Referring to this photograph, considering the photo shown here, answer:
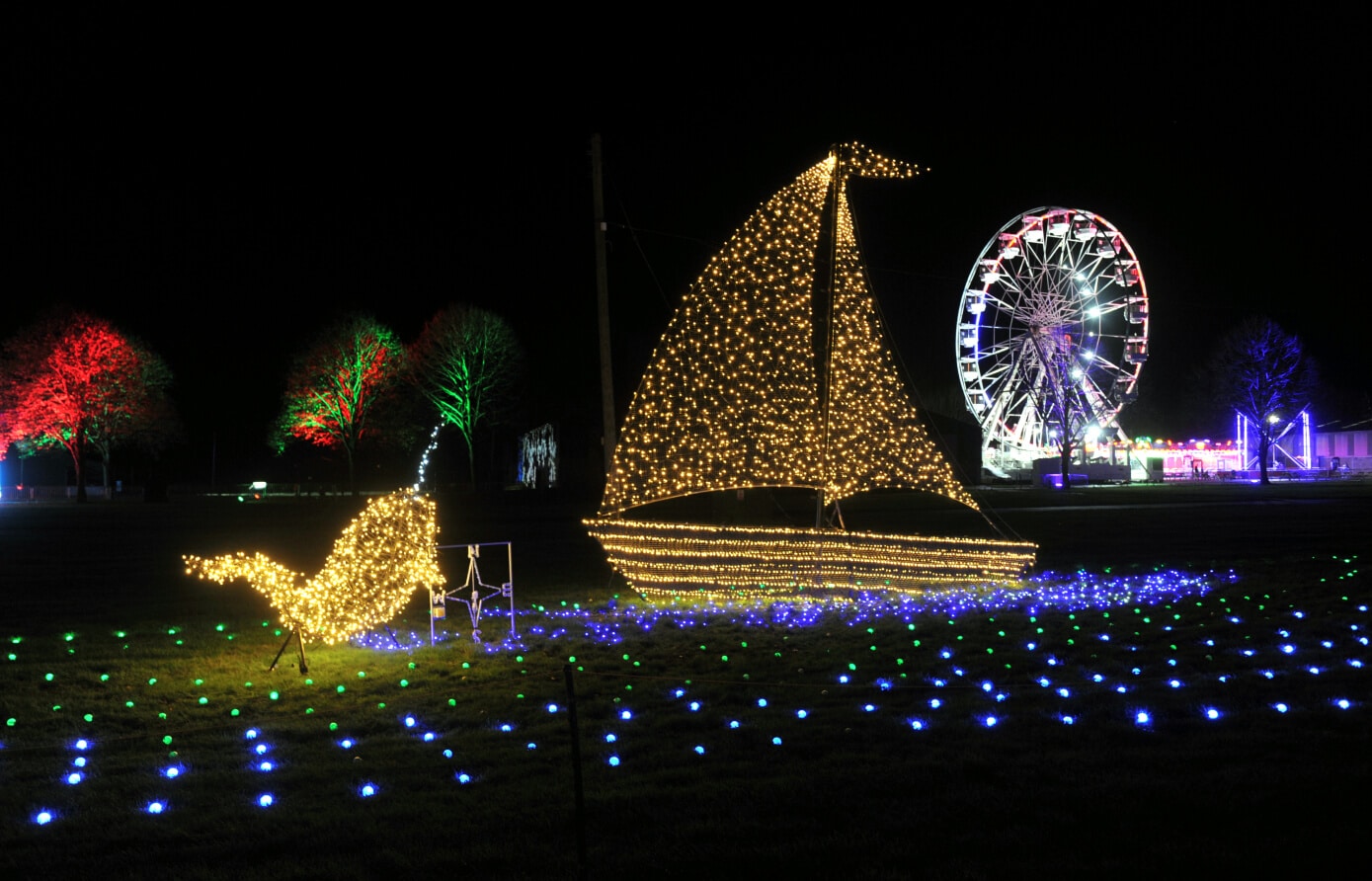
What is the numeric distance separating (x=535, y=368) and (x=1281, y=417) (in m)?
43.6

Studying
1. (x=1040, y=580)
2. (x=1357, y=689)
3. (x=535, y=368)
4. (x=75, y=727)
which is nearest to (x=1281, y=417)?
(x=535, y=368)

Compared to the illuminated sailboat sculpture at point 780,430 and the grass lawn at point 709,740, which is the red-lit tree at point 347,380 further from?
the illuminated sailboat sculpture at point 780,430

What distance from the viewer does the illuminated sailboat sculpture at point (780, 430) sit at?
1184 cm

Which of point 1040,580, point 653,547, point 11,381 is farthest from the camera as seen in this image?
point 11,381

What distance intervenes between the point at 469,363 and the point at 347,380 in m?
5.67

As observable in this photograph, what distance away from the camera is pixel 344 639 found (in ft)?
29.2

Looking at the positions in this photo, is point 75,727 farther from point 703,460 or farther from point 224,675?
point 703,460

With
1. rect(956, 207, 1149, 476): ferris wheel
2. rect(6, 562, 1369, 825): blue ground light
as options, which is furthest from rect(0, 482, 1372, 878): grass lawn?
rect(956, 207, 1149, 476): ferris wheel

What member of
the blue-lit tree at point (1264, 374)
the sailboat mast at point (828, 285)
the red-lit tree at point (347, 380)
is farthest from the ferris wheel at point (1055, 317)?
the sailboat mast at point (828, 285)

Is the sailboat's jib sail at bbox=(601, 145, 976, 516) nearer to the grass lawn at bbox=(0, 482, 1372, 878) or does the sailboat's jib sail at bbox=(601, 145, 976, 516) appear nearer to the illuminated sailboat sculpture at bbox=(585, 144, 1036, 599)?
the illuminated sailboat sculpture at bbox=(585, 144, 1036, 599)

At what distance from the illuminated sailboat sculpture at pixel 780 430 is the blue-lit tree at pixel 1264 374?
5694 centimetres

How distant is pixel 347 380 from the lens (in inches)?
1973

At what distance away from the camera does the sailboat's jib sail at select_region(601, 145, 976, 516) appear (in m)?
12.1

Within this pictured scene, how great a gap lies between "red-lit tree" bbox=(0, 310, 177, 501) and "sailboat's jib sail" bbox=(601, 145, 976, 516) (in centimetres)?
4268
